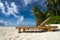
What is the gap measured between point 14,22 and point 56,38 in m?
12.7

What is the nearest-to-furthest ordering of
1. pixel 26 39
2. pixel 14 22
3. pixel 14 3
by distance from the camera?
1. pixel 26 39
2. pixel 14 22
3. pixel 14 3

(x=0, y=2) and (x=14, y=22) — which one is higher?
(x=0, y=2)

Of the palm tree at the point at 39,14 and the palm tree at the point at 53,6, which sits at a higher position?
the palm tree at the point at 53,6

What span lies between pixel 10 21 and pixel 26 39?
12786 mm

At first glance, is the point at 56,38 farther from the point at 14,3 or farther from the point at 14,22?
the point at 14,3

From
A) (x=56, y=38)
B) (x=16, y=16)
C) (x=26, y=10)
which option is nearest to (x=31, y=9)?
(x=26, y=10)

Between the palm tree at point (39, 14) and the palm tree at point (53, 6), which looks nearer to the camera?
the palm tree at point (53, 6)

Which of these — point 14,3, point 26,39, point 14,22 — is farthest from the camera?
point 14,3

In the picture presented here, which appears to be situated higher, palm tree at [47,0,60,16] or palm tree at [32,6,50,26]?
palm tree at [47,0,60,16]

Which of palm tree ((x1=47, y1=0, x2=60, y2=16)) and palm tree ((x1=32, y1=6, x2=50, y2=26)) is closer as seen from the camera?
palm tree ((x1=47, y1=0, x2=60, y2=16))

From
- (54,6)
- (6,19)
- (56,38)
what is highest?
(54,6)

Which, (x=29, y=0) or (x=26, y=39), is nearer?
(x=26, y=39)

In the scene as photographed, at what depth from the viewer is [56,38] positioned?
810 centimetres

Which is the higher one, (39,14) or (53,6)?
(53,6)
